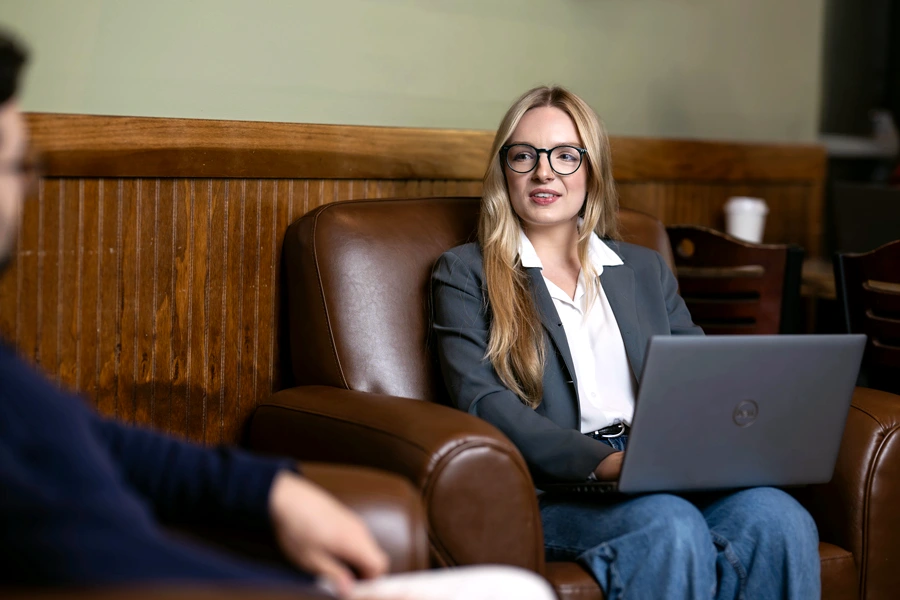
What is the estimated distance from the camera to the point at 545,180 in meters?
2.07

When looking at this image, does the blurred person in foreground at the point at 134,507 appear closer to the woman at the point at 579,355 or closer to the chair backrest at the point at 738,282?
the woman at the point at 579,355

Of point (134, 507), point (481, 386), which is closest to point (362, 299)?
point (481, 386)

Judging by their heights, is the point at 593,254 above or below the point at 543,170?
below

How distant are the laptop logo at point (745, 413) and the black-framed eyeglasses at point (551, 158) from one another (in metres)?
0.65

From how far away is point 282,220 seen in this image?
219 centimetres

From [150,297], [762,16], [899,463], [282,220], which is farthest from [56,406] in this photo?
[762,16]

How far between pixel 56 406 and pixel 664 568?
0.98 m

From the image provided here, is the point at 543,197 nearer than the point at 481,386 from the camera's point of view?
No

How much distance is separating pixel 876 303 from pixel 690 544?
1.00 meters

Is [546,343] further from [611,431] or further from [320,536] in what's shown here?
[320,536]

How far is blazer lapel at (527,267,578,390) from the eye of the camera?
6.39 ft

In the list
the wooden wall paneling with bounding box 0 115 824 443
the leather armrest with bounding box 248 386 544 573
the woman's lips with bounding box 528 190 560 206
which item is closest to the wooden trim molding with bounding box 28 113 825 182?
the wooden wall paneling with bounding box 0 115 824 443

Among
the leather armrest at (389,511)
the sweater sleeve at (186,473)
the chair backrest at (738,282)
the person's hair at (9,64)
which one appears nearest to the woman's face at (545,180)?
the chair backrest at (738,282)

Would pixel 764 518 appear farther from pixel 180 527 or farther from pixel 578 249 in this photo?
pixel 180 527
